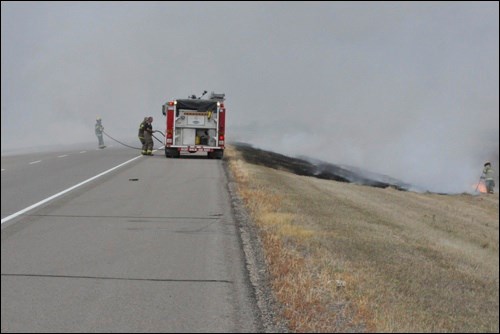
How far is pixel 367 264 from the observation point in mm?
10703

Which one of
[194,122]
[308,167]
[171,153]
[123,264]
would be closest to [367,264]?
[123,264]

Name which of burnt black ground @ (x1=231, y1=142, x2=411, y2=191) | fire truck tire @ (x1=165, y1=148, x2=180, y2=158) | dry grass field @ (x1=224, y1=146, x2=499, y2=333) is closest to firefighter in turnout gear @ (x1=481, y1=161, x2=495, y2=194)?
dry grass field @ (x1=224, y1=146, x2=499, y2=333)

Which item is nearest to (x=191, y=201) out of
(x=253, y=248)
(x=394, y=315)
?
(x=253, y=248)

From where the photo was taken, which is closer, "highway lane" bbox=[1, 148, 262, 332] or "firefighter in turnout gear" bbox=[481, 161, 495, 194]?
"highway lane" bbox=[1, 148, 262, 332]

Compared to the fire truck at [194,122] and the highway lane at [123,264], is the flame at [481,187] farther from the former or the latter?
the fire truck at [194,122]

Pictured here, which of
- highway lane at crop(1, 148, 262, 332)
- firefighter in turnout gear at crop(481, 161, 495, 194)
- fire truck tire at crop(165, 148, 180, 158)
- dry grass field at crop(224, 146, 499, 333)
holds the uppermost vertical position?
firefighter in turnout gear at crop(481, 161, 495, 194)

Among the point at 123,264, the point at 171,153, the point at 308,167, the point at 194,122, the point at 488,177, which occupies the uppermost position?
the point at 194,122

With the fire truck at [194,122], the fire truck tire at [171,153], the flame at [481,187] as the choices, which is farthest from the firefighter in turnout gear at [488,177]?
the fire truck tire at [171,153]

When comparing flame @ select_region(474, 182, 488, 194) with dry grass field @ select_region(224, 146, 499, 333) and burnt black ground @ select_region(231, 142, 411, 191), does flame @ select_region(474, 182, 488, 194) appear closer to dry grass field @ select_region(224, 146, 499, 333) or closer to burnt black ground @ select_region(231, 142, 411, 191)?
dry grass field @ select_region(224, 146, 499, 333)

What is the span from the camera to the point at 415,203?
1010 inches

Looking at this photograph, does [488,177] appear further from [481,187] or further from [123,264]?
[123,264]

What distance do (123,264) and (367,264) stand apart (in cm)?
559

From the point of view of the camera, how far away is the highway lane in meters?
5.01

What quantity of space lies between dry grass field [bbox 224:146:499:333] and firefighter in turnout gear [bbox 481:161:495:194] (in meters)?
2.35
